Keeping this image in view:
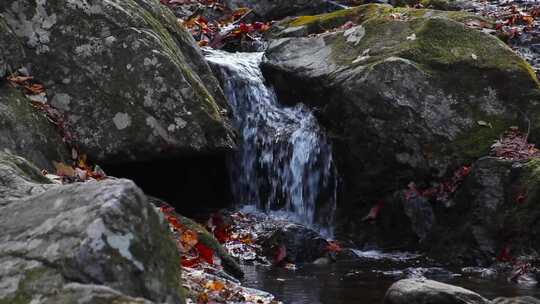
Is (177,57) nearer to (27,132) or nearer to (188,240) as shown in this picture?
(27,132)

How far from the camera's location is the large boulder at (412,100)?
9.22 metres

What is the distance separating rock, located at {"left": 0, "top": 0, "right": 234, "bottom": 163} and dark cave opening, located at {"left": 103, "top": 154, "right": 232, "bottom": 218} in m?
0.46

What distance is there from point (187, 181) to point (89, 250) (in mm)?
6714

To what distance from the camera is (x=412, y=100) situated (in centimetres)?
932

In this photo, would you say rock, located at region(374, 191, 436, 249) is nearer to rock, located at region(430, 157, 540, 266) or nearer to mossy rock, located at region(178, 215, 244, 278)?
rock, located at region(430, 157, 540, 266)

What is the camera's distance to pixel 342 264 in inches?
322

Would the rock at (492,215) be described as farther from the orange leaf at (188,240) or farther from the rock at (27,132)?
the rock at (27,132)

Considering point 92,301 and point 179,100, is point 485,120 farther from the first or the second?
point 92,301

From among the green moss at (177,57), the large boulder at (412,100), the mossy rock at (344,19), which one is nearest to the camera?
the green moss at (177,57)

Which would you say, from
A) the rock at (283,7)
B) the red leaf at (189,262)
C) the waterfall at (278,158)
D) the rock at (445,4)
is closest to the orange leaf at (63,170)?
the red leaf at (189,262)

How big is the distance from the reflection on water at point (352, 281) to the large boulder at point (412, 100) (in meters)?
1.44

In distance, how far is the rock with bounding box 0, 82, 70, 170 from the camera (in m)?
7.09

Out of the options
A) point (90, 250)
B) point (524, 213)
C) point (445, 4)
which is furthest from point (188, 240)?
point (445, 4)

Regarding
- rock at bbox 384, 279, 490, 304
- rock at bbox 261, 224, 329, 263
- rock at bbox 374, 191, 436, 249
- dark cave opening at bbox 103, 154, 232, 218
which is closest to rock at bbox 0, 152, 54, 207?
rock at bbox 384, 279, 490, 304
